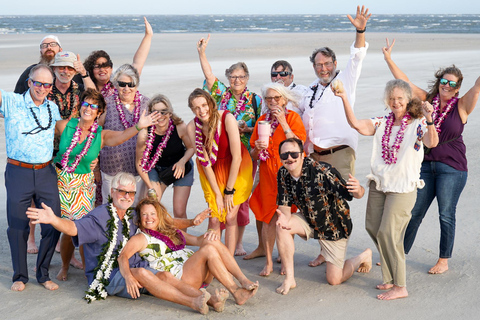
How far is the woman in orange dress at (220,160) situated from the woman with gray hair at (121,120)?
2.59ft

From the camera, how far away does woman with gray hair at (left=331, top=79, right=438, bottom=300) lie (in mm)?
5539

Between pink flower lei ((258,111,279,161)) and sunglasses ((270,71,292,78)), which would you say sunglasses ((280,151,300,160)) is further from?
sunglasses ((270,71,292,78))

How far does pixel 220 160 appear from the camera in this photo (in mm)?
6230

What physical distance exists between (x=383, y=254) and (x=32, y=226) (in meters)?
4.21

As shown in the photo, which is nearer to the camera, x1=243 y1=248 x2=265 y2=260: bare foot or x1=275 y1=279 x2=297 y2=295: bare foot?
x1=275 y1=279 x2=297 y2=295: bare foot

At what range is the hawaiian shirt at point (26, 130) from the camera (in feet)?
18.6

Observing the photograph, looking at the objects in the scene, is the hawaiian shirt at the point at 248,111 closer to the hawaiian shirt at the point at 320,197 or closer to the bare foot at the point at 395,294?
the hawaiian shirt at the point at 320,197

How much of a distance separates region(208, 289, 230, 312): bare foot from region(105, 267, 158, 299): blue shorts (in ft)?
2.00

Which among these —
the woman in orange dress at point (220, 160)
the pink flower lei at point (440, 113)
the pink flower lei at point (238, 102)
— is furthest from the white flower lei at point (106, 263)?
Result: the pink flower lei at point (440, 113)

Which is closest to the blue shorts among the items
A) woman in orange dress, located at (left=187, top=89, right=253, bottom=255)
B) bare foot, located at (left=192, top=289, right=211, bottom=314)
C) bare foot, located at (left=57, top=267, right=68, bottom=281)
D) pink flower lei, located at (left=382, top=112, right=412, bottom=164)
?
bare foot, located at (left=192, top=289, right=211, bottom=314)

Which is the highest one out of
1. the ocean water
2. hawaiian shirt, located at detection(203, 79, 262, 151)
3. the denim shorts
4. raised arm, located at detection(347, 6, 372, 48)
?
raised arm, located at detection(347, 6, 372, 48)

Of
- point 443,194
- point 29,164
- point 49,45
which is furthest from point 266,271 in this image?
point 49,45

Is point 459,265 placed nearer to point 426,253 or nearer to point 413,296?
point 426,253

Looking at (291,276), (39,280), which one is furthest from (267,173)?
(39,280)
